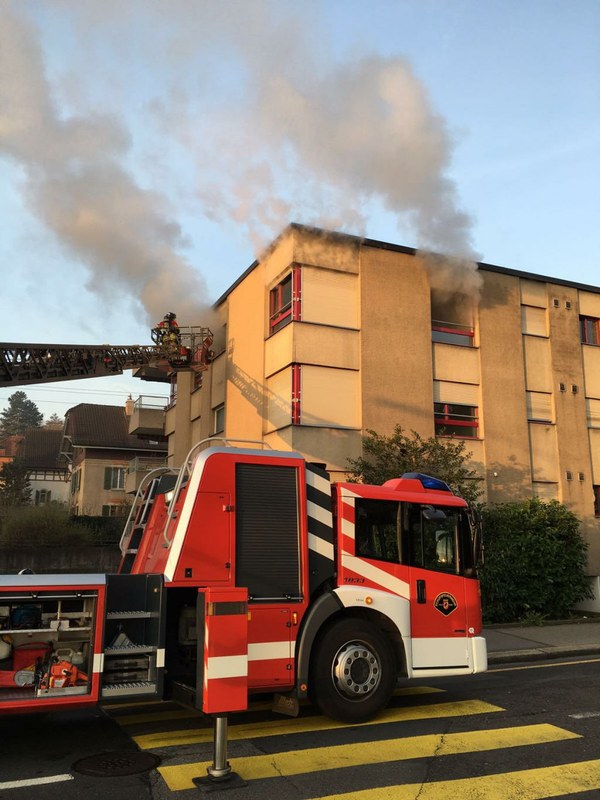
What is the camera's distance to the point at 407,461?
631 inches

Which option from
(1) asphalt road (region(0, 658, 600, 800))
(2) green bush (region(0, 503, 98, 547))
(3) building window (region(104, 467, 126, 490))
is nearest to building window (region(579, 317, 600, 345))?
(1) asphalt road (region(0, 658, 600, 800))

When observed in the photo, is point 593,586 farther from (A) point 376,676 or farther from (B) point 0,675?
(B) point 0,675

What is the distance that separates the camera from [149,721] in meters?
6.74

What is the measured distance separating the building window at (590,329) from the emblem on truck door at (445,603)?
16439 mm

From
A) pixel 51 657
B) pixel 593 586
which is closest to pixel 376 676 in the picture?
pixel 51 657

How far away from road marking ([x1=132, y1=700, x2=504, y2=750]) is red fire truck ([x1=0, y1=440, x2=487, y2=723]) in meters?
0.24

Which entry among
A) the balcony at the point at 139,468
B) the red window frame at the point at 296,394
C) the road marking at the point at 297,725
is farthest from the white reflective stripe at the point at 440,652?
the balcony at the point at 139,468

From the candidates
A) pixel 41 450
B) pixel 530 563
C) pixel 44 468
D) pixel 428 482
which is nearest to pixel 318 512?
pixel 428 482

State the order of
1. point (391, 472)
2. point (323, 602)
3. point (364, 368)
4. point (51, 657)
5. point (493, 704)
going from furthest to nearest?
point (364, 368)
point (391, 472)
point (493, 704)
point (323, 602)
point (51, 657)

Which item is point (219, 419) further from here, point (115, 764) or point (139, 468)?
point (115, 764)

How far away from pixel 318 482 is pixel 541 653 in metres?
6.94

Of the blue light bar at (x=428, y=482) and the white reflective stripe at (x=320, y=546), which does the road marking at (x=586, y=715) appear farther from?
the white reflective stripe at (x=320, y=546)

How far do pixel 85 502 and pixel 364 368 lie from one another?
91.9 ft

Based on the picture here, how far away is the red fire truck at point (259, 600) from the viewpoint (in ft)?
17.9
